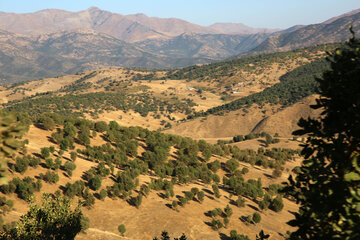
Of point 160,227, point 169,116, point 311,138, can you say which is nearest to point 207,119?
point 169,116

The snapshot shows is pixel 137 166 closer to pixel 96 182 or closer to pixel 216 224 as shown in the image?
pixel 96 182

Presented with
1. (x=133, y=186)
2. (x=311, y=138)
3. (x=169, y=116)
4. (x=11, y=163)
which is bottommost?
(x=169, y=116)

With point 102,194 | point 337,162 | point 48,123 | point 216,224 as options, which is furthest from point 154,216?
point 48,123

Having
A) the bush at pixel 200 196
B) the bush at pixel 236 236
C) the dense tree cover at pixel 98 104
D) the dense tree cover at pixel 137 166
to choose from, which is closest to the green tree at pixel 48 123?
the dense tree cover at pixel 137 166

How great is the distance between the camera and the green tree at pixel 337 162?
629 centimetres

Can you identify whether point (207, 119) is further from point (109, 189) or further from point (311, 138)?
point (311, 138)

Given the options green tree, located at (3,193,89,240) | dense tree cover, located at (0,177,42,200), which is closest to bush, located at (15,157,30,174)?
dense tree cover, located at (0,177,42,200)

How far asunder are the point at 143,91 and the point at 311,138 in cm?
18955

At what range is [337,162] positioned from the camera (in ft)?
22.7

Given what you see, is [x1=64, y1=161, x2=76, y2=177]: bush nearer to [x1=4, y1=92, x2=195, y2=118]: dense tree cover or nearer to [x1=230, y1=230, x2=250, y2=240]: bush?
[x1=230, y1=230, x2=250, y2=240]: bush

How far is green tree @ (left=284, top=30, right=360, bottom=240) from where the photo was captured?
20.6ft

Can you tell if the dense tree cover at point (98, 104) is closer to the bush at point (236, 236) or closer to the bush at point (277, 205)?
the bush at point (277, 205)

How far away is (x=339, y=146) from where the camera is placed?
267 inches

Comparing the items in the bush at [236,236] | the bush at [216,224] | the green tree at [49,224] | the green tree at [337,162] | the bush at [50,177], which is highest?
the green tree at [337,162]
